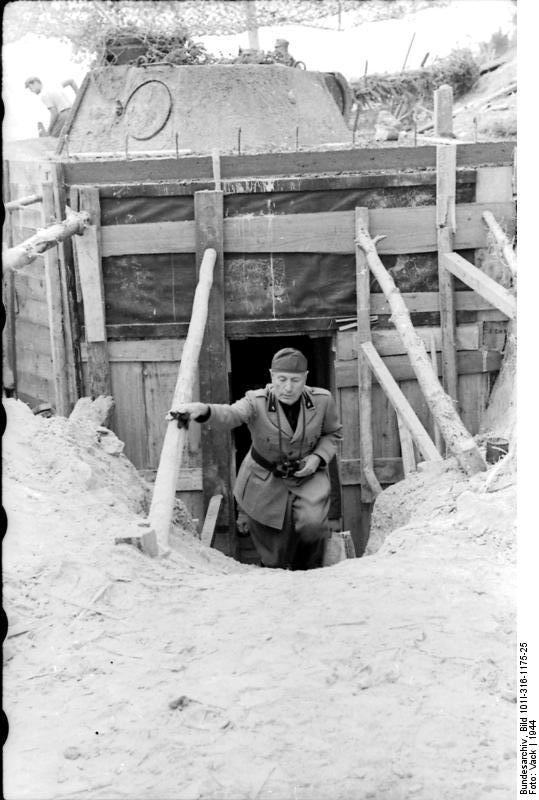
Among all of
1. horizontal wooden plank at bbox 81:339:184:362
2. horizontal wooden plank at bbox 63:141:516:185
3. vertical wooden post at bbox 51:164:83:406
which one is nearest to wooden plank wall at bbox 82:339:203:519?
horizontal wooden plank at bbox 81:339:184:362

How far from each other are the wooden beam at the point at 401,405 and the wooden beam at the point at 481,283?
112 centimetres

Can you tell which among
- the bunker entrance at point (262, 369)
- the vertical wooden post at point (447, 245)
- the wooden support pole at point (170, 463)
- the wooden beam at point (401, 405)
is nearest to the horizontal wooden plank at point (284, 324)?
the vertical wooden post at point (447, 245)

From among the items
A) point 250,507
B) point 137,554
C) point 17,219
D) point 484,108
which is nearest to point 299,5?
point 17,219

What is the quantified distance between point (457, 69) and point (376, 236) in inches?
675

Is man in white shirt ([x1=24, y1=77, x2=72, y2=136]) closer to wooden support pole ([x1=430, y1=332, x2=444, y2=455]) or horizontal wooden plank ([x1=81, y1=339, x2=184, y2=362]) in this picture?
horizontal wooden plank ([x1=81, y1=339, x2=184, y2=362])

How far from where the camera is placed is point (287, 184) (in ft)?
28.3

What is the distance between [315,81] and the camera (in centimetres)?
1120

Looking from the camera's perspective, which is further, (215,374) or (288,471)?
(215,374)

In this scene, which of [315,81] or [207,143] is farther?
[315,81]

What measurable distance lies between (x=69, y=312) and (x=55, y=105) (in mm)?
5474

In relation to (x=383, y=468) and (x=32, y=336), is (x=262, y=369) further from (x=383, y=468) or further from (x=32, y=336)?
(x=383, y=468)

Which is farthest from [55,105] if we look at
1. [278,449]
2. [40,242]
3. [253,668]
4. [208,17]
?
[253,668]

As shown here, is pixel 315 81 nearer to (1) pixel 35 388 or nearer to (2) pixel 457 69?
(1) pixel 35 388

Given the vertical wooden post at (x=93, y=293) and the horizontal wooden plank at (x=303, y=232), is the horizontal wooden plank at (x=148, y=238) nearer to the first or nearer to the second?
the horizontal wooden plank at (x=303, y=232)
